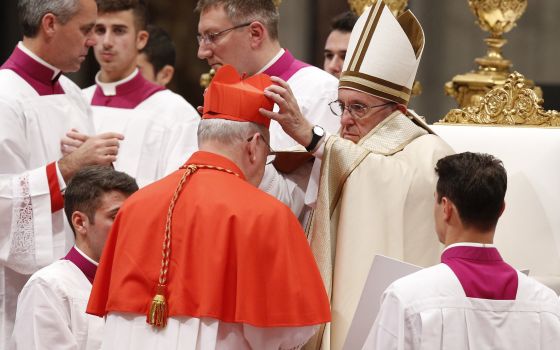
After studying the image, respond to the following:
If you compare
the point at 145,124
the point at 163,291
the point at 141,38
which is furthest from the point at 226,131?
the point at 141,38

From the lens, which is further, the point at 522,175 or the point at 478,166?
the point at 522,175

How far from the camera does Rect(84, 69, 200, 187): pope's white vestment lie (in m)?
Result: 6.64

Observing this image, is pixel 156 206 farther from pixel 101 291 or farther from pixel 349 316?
pixel 349 316

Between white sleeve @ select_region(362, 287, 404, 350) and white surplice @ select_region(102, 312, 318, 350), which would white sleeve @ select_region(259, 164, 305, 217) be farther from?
white sleeve @ select_region(362, 287, 404, 350)

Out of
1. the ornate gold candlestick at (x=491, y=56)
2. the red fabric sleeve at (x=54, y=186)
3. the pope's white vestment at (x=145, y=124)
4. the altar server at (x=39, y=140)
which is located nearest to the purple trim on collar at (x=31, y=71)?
the altar server at (x=39, y=140)

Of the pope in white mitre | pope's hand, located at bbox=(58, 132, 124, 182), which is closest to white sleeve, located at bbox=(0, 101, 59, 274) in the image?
pope's hand, located at bbox=(58, 132, 124, 182)

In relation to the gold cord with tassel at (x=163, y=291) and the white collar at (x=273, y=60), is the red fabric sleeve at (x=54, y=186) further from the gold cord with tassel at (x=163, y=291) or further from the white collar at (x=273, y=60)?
the gold cord with tassel at (x=163, y=291)

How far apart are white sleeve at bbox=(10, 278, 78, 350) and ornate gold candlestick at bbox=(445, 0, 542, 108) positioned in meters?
2.86

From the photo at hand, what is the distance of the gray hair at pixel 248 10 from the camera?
5.16m

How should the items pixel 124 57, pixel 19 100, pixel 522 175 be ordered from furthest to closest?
pixel 124 57 < pixel 19 100 < pixel 522 175

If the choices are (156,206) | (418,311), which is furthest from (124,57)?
(418,311)

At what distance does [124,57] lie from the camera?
22.9ft

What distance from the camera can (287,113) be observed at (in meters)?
4.04

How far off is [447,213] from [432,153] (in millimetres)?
741
